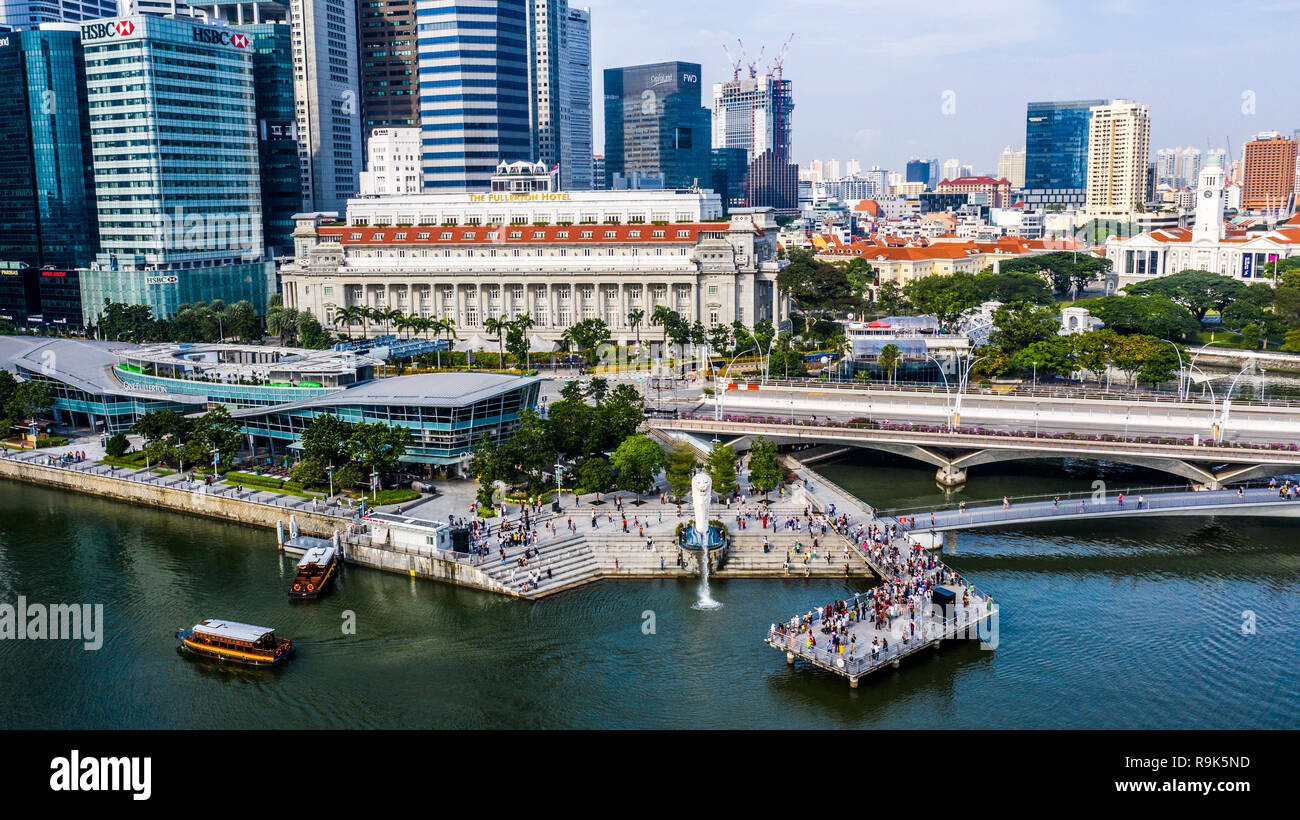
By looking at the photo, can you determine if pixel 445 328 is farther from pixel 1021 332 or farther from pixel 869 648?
pixel 869 648

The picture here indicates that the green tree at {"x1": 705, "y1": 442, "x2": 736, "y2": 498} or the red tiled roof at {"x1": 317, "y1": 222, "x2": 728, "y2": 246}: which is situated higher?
the red tiled roof at {"x1": 317, "y1": 222, "x2": 728, "y2": 246}

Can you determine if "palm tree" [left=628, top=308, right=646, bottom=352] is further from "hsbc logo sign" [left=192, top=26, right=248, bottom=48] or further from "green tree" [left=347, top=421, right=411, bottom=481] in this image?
"hsbc logo sign" [left=192, top=26, right=248, bottom=48]

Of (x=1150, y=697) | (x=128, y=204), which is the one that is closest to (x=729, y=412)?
(x=1150, y=697)

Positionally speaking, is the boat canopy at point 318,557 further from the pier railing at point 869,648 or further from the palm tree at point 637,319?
the palm tree at point 637,319

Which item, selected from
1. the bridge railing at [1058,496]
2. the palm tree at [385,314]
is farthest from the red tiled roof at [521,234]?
the bridge railing at [1058,496]

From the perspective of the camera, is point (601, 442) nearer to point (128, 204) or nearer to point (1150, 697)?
point (1150, 697)

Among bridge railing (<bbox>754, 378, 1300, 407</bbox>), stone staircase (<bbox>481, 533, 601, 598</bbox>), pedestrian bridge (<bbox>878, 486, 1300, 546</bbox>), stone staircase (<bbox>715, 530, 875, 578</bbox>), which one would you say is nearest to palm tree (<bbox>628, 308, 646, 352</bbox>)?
bridge railing (<bbox>754, 378, 1300, 407</bbox>)

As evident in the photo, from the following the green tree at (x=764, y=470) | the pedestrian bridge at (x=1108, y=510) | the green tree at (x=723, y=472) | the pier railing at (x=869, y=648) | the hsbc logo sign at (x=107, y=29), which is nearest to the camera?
the pier railing at (x=869, y=648)
